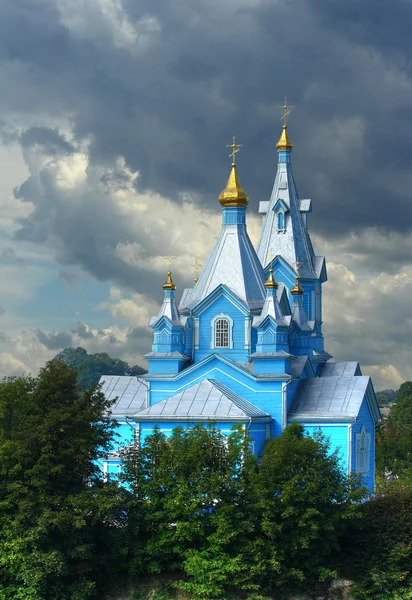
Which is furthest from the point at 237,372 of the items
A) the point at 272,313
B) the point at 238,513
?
the point at 238,513

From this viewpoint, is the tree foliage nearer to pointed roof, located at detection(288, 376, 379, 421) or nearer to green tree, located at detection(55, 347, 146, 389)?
pointed roof, located at detection(288, 376, 379, 421)

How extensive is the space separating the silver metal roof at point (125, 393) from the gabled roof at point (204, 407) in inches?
125

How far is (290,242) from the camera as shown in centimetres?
3981

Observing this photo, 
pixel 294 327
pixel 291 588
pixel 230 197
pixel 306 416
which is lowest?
pixel 291 588

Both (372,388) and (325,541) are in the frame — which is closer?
(325,541)

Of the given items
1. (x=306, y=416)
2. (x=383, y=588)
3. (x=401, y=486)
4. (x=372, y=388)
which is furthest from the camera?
(x=372, y=388)

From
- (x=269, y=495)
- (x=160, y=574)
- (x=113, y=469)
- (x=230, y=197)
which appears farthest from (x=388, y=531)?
(x=230, y=197)

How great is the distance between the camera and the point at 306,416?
1231 inches

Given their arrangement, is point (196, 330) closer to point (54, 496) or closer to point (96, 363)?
point (54, 496)

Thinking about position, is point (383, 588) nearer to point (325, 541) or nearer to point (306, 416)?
point (325, 541)

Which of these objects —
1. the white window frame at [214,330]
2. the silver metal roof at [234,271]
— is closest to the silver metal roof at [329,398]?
the white window frame at [214,330]

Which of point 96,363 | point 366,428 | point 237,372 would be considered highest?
point 96,363

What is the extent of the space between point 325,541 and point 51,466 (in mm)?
6549

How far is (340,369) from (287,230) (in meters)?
6.12
